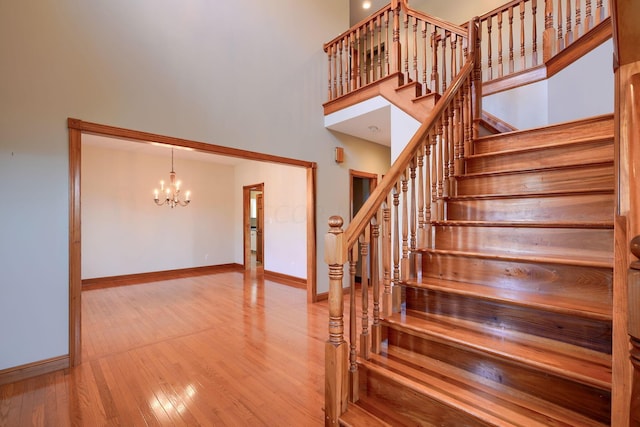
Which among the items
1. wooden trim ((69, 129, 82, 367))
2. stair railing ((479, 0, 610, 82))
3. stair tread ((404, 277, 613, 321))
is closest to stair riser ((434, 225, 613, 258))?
stair tread ((404, 277, 613, 321))

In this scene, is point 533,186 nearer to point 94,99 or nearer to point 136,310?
point 94,99

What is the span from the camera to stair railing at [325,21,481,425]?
142 cm

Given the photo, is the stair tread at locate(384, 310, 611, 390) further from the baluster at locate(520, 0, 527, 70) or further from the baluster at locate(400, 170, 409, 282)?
the baluster at locate(520, 0, 527, 70)

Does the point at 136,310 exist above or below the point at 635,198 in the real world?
below

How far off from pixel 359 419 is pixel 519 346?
831 millimetres

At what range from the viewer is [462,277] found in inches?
72.3

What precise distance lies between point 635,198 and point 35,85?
137 inches

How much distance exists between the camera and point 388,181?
1.71 m

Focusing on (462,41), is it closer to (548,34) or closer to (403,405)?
Result: (548,34)

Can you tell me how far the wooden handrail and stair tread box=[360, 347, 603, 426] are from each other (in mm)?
716

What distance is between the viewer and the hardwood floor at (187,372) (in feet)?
5.99

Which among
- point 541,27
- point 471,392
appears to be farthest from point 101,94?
point 541,27

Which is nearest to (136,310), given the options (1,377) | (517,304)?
(1,377)

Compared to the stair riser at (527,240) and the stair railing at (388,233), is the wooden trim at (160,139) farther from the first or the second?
the stair riser at (527,240)
